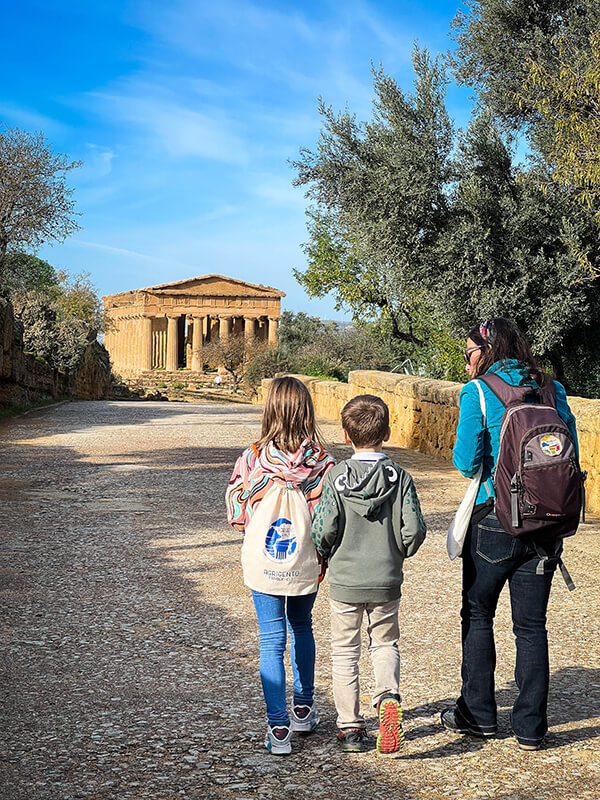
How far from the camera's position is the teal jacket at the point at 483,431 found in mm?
3684

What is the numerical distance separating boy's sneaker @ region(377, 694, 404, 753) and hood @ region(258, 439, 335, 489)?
907 mm

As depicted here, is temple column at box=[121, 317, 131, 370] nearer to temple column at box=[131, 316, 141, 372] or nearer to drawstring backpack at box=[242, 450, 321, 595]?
temple column at box=[131, 316, 141, 372]

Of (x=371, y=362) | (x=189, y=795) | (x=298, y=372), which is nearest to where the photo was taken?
(x=189, y=795)

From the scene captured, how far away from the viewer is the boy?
3541 mm

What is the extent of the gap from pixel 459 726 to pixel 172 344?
234 feet

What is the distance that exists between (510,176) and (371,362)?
2010 centimetres

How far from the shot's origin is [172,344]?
73875 mm

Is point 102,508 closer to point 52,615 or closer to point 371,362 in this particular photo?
point 52,615

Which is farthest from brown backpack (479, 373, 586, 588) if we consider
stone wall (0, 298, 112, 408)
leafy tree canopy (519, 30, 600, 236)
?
stone wall (0, 298, 112, 408)

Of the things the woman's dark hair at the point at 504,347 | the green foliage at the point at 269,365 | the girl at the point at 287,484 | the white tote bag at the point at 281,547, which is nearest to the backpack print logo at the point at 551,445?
the woman's dark hair at the point at 504,347

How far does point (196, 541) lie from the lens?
25.4 feet

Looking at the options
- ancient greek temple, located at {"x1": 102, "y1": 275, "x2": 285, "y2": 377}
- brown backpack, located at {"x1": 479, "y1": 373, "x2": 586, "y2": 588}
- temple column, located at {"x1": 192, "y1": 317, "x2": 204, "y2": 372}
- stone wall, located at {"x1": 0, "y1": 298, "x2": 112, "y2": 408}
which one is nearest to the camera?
brown backpack, located at {"x1": 479, "y1": 373, "x2": 586, "y2": 588}

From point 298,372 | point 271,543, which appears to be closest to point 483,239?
point 271,543

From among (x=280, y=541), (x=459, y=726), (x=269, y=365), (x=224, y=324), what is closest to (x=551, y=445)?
(x=280, y=541)
